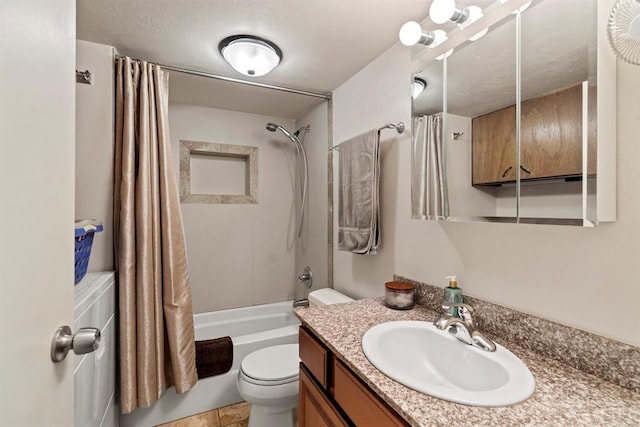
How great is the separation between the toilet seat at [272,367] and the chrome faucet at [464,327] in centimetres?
94

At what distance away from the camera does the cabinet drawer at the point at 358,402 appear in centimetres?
74

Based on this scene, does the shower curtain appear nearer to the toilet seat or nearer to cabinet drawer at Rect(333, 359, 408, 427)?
cabinet drawer at Rect(333, 359, 408, 427)

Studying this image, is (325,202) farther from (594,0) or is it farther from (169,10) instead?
(594,0)

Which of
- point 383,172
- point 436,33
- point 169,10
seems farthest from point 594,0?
point 169,10

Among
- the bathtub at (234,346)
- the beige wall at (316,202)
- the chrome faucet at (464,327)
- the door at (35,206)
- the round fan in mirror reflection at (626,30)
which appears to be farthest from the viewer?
the beige wall at (316,202)

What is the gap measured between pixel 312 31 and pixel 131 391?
2.06 m

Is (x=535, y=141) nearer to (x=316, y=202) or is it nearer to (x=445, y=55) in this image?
(x=445, y=55)

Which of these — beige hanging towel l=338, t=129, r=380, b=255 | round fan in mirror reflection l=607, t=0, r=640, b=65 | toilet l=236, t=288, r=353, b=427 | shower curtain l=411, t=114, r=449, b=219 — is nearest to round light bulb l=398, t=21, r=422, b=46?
shower curtain l=411, t=114, r=449, b=219

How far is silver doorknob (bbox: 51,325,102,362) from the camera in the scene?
22.3 inches

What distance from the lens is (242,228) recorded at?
9.11 ft

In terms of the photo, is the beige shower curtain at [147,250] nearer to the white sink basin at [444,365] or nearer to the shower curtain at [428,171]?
the white sink basin at [444,365]

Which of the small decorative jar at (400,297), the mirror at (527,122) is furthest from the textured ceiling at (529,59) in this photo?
the small decorative jar at (400,297)

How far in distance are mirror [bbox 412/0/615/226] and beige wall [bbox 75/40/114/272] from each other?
1.67 meters

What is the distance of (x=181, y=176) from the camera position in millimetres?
2539
